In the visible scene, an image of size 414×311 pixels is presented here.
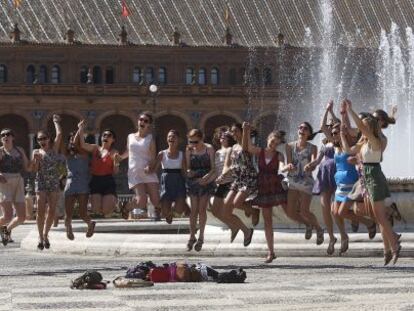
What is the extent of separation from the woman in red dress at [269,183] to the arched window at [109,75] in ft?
189

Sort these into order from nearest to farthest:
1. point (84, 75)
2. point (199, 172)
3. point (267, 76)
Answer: point (199, 172), point (84, 75), point (267, 76)

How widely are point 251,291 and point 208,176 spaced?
4.34 m

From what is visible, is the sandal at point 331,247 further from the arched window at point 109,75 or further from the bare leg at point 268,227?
the arched window at point 109,75

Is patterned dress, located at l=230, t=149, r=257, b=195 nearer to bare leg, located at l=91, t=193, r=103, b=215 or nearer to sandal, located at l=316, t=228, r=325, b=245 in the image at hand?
sandal, located at l=316, t=228, r=325, b=245

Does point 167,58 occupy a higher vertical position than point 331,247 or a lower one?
higher

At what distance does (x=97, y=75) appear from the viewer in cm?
7300

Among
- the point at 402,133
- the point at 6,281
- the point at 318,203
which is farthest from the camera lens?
the point at 402,133

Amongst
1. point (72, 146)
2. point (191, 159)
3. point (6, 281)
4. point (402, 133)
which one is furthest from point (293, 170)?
point (402, 133)

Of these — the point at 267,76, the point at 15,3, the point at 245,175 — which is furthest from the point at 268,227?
the point at 267,76

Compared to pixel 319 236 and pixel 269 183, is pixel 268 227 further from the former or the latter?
pixel 319 236

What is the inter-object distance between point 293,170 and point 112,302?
18.2 feet

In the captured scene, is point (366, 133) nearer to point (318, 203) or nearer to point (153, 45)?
point (318, 203)

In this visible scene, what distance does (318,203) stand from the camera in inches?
756

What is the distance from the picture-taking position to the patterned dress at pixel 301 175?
645 inches
